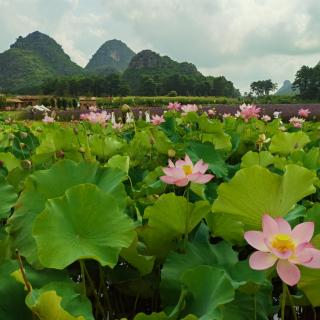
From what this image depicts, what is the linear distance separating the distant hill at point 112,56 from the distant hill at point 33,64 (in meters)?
21.3

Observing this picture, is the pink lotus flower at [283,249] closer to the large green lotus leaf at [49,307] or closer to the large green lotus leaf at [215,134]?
the large green lotus leaf at [49,307]

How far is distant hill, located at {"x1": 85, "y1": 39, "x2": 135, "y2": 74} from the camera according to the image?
12088 cm

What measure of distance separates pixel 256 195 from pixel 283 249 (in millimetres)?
168

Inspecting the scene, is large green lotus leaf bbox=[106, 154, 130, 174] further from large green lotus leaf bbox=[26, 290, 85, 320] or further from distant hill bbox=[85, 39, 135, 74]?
distant hill bbox=[85, 39, 135, 74]

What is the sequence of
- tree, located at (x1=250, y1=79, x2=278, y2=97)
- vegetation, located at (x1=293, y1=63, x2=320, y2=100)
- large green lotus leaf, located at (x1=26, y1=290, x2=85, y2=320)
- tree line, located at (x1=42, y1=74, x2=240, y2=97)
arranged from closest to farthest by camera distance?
1. large green lotus leaf, located at (x1=26, y1=290, x2=85, y2=320)
2. vegetation, located at (x1=293, y1=63, x2=320, y2=100)
3. tree line, located at (x1=42, y1=74, x2=240, y2=97)
4. tree, located at (x1=250, y1=79, x2=278, y2=97)

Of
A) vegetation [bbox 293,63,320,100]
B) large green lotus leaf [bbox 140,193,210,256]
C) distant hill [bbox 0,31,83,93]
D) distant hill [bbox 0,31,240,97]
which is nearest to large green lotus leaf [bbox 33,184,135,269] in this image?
large green lotus leaf [bbox 140,193,210,256]

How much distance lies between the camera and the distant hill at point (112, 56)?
12088 centimetres

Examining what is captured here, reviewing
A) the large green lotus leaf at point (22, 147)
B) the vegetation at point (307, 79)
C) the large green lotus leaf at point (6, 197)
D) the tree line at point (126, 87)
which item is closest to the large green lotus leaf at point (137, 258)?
the large green lotus leaf at point (6, 197)

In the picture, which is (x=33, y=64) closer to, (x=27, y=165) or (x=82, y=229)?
(x=27, y=165)

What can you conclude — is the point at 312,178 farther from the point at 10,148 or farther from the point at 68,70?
the point at 68,70

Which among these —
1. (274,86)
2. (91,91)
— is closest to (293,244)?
(91,91)

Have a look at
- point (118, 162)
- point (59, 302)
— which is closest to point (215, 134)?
point (118, 162)

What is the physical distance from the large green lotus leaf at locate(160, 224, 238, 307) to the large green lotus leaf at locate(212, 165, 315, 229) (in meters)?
0.08

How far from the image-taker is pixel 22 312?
57 centimetres
